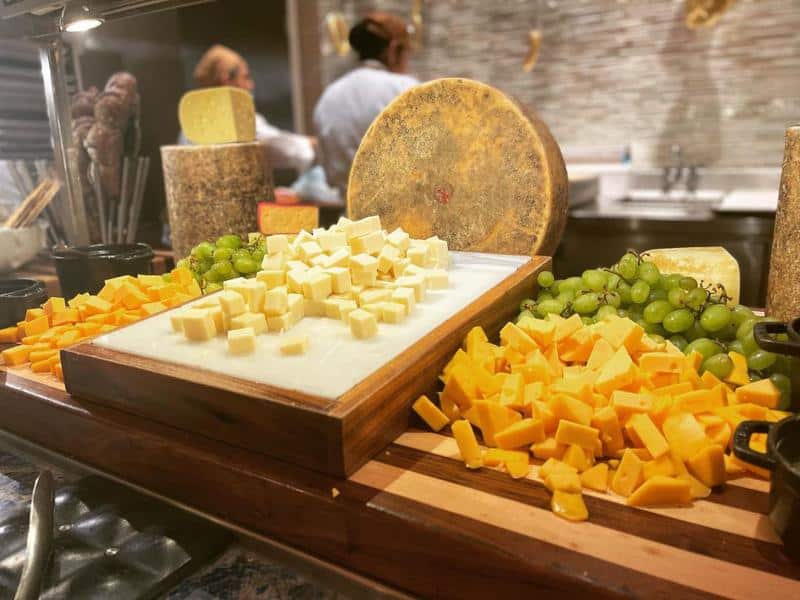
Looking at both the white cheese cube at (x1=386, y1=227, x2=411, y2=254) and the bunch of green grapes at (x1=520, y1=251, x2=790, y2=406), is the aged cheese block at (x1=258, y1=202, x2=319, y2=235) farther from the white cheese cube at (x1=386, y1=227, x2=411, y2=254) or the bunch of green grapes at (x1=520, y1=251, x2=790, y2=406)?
the bunch of green grapes at (x1=520, y1=251, x2=790, y2=406)

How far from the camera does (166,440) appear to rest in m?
0.87

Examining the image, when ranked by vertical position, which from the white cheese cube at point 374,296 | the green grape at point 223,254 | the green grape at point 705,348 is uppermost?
the green grape at point 223,254

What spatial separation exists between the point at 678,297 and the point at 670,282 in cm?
7

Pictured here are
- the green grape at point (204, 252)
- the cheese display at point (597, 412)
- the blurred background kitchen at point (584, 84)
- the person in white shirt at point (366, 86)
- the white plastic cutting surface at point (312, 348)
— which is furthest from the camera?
the person in white shirt at point (366, 86)

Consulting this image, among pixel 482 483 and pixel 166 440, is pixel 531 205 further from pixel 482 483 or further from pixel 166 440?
pixel 166 440

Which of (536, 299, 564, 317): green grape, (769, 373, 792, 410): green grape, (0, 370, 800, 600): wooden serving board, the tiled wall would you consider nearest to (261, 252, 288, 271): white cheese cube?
(0, 370, 800, 600): wooden serving board

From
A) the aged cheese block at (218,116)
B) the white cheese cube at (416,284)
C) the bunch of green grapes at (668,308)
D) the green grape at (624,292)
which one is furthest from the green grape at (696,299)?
the aged cheese block at (218,116)

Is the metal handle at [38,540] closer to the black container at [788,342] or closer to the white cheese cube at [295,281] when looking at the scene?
the white cheese cube at [295,281]

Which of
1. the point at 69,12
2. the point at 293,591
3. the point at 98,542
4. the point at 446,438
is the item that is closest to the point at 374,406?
the point at 446,438

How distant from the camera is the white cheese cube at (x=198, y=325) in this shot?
0.95 m

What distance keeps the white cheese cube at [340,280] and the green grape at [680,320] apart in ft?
1.82

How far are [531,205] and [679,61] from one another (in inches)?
114

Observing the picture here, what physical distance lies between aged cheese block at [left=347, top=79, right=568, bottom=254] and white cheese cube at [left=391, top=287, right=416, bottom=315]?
0.47 m

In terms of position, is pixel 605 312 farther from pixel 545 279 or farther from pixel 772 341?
pixel 772 341
